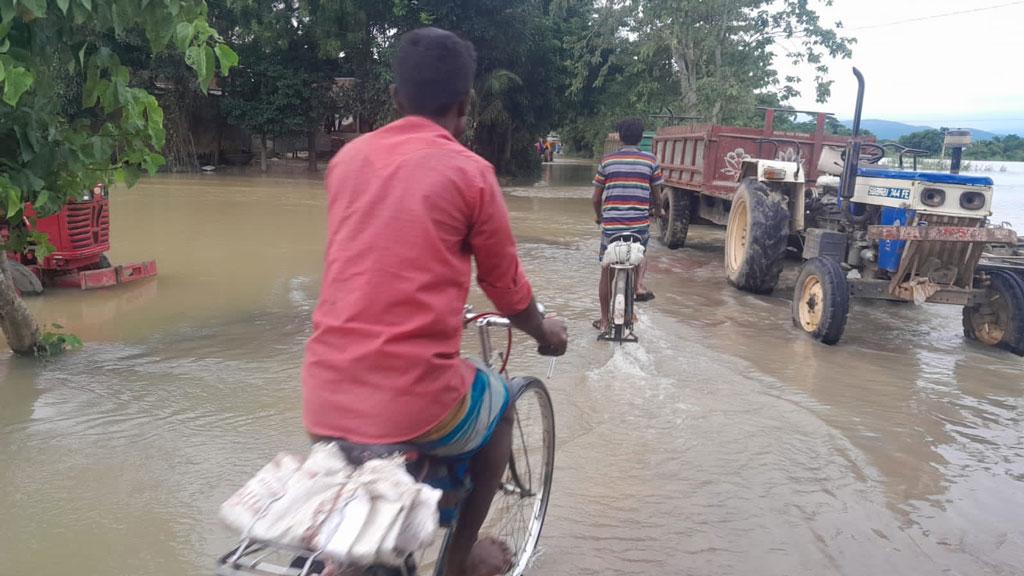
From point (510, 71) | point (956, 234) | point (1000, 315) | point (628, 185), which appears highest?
point (510, 71)

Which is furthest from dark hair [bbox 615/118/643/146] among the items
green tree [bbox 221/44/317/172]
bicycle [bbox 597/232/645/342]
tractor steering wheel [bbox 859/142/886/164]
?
green tree [bbox 221/44/317/172]

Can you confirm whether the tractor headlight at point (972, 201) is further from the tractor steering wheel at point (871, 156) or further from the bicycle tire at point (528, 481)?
the bicycle tire at point (528, 481)

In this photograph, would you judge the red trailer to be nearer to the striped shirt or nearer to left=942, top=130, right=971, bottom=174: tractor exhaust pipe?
left=942, top=130, right=971, bottom=174: tractor exhaust pipe

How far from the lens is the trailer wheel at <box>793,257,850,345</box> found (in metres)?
6.85

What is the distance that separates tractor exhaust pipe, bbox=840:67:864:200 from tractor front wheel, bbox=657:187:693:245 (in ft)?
18.4

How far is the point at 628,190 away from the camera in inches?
261

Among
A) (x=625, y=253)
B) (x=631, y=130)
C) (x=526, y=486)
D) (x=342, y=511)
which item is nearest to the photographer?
(x=342, y=511)

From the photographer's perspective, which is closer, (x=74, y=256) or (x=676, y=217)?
(x=74, y=256)

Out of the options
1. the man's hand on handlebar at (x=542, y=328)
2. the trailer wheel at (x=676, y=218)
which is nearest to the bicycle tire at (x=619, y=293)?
the man's hand on handlebar at (x=542, y=328)

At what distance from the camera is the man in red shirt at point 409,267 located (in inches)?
79.6

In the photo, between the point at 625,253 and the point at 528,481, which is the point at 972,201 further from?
the point at 528,481

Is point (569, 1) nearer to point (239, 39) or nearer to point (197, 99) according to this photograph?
point (239, 39)

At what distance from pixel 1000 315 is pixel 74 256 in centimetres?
902

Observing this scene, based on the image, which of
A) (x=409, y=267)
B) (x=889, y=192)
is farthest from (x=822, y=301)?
(x=409, y=267)
